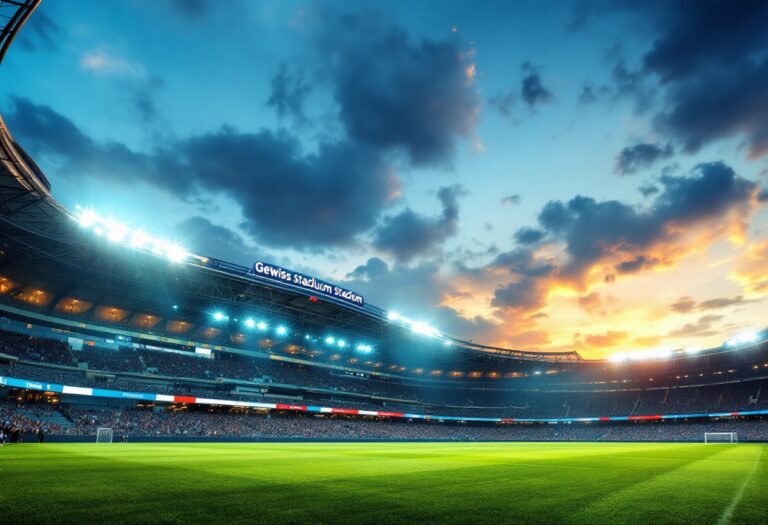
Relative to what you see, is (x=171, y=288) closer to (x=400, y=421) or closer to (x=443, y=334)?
(x=443, y=334)

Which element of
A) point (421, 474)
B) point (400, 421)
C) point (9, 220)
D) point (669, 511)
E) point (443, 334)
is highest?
point (9, 220)

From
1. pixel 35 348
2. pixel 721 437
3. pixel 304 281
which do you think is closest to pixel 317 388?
pixel 304 281

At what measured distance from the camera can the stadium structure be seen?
4134 centimetres

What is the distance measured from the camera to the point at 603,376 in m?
98.0

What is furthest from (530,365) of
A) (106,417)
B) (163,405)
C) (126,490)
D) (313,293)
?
(126,490)

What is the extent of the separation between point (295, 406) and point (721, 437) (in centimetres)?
6440

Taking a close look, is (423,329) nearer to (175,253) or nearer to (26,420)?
(175,253)

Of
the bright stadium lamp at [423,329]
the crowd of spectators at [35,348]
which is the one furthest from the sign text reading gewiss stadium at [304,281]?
the crowd of spectators at [35,348]

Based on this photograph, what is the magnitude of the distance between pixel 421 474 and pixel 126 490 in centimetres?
865

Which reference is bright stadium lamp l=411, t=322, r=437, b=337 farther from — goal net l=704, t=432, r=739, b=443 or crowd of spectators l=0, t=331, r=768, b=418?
goal net l=704, t=432, r=739, b=443

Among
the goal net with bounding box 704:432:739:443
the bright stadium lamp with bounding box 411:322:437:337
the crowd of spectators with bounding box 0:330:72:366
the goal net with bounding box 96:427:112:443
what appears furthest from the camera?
the bright stadium lamp with bounding box 411:322:437:337

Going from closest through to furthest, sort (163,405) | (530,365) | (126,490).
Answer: (126,490)
(163,405)
(530,365)

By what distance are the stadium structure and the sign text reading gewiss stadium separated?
18cm

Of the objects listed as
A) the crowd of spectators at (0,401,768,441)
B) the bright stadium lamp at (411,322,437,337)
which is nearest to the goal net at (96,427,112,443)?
the crowd of spectators at (0,401,768,441)
